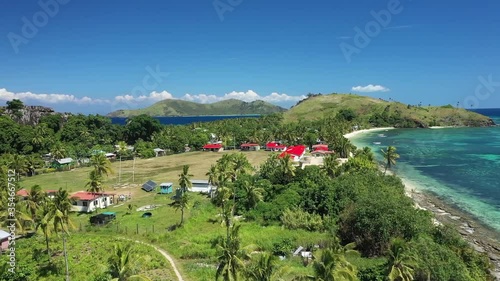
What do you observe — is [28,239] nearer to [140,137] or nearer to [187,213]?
[187,213]

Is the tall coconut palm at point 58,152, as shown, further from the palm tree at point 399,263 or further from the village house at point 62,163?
the palm tree at point 399,263

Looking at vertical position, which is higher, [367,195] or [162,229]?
[367,195]

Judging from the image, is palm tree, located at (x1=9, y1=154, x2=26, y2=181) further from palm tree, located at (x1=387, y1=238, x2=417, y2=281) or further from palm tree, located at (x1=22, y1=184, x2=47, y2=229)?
palm tree, located at (x1=387, y1=238, x2=417, y2=281)

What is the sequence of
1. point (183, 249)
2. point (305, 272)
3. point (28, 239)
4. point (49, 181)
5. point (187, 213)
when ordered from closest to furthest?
point (305, 272)
point (183, 249)
point (28, 239)
point (187, 213)
point (49, 181)

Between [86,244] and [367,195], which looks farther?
[367,195]

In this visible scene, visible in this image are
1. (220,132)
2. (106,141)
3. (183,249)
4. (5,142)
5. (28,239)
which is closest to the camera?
(183,249)

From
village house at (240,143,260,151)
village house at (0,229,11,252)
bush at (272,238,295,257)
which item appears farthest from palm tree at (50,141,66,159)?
bush at (272,238,295,257)

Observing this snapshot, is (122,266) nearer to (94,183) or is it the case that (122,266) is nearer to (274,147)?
(94,183)

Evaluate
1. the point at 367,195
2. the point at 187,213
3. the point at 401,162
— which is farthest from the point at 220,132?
the point at 367,195

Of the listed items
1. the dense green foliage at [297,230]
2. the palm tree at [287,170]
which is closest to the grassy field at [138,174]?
the dense green foliage at [297,230]
